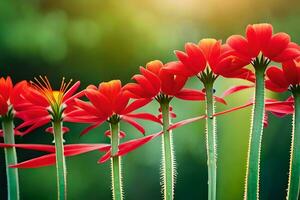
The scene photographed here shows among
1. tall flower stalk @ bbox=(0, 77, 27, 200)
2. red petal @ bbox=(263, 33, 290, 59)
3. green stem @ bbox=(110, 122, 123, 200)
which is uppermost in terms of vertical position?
red petal @ bbox=(263, 33, 290, 59)

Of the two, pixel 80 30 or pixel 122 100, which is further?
pixel 80 30

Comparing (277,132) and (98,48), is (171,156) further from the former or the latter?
(98,48)

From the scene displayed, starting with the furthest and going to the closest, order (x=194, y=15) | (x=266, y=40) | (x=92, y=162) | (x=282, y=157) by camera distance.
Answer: (x=194, y=15)
(x=92, y=162)
(x=282, y=157)
(x=266, y=40)

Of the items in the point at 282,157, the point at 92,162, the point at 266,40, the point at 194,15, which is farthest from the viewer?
the point at 194,15

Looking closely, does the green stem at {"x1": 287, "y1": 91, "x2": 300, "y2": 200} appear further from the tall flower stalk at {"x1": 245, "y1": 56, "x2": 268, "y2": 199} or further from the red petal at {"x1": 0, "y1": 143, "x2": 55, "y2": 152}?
the red petal at {"x1": 0, "y1": 143, "x2": 55, "y2": 152}

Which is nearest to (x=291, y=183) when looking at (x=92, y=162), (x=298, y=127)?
(x=298, y=127)

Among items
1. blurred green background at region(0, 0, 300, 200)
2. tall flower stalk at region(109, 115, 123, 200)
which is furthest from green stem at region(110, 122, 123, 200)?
blurred green background at region(0, 0, 300, 200)

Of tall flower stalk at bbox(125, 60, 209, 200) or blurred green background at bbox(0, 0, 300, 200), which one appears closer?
tall flower stalk at bbox(125, 60, 209, 200)
